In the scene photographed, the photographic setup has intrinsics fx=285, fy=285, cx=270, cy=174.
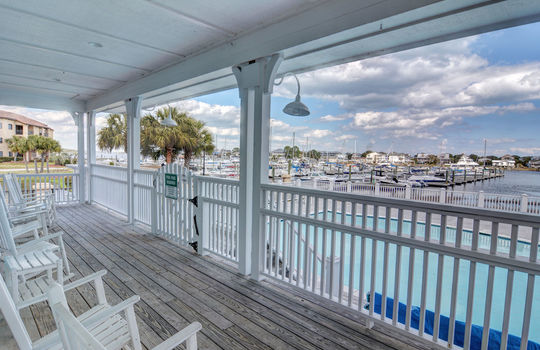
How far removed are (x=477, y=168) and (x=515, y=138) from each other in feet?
1.03

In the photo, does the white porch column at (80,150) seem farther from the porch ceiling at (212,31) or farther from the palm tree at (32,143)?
the porch ceiling at (212,31)

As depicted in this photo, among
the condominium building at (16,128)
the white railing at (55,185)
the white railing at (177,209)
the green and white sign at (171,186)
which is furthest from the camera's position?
the condominium building at (16,128)

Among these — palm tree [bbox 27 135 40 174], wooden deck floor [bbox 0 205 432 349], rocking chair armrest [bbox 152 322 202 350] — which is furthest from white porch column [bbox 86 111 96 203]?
rocking chair armrest [bbox 152 322 202 350]

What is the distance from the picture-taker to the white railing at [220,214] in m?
3.55

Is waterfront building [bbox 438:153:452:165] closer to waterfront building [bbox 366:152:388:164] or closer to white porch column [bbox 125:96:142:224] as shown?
waterfront building [bbox 366:152:388:164]

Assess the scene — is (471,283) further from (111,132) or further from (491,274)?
(111,132)

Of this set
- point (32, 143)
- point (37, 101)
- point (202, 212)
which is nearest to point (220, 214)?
point (202, 212)

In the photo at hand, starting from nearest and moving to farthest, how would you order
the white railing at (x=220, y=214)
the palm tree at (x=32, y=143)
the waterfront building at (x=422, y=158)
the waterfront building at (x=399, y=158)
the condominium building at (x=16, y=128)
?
the waterfront building at (x=422, y=158), the waterfront building at (x=399, y=158), the white railing at (x=220, y=214), the condominium building at (x=16, y=128), the palm tree at (x=32, y=143)

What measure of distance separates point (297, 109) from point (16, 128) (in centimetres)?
838

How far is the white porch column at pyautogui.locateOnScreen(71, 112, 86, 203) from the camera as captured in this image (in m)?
7.36

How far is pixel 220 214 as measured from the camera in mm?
3781

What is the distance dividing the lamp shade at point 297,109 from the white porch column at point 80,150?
6.60 meters

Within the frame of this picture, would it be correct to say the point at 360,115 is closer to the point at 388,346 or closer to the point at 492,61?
the point at 492,61

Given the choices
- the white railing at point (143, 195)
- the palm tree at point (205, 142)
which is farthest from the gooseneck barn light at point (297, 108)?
the palm tree at point (205, 142)
